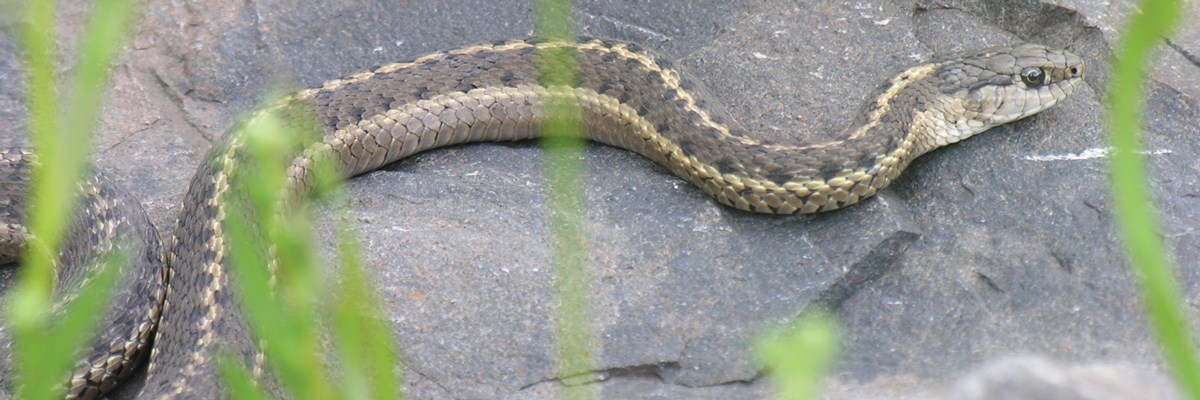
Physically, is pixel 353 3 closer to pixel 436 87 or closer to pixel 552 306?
pixel 436 87

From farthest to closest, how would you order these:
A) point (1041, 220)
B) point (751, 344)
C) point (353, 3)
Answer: point (353, 3), point (1041, 220), point (751, 344)

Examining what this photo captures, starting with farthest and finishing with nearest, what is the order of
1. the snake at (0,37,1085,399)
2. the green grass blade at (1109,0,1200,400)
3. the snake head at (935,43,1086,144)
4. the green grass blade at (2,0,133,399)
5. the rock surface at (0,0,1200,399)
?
1. the snake head at (935,43,1086,144)
2. the snake at (0,37,1085,399)
3. the rock surface at (0,0,1200,399)
4. the green grass blade at (2,0,133,399)
5. the green grass blade at (1109,0,1200,400)

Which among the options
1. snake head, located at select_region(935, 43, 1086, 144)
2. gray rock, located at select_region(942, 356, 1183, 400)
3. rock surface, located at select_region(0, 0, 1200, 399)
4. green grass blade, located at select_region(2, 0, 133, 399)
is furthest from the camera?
snake head, located at select_region(935, 43, 1086, 144)

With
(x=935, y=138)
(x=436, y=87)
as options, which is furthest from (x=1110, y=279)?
(x=436, y=87)

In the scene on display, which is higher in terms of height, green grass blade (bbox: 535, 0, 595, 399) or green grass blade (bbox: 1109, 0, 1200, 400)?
green grass blade (bbox: 1109, 0, 1200, 400)

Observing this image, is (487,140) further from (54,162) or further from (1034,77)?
(54,162)

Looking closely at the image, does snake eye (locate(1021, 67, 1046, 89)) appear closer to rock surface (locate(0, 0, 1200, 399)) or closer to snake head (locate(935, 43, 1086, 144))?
snake head (locate(935, 43, 1086, 144))

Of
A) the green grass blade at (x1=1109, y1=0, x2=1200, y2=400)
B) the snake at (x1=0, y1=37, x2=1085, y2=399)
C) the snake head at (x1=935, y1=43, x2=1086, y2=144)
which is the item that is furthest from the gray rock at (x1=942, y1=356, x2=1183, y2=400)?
the snake head at (x1=935, y1=43, x2=1086, y2=144)
